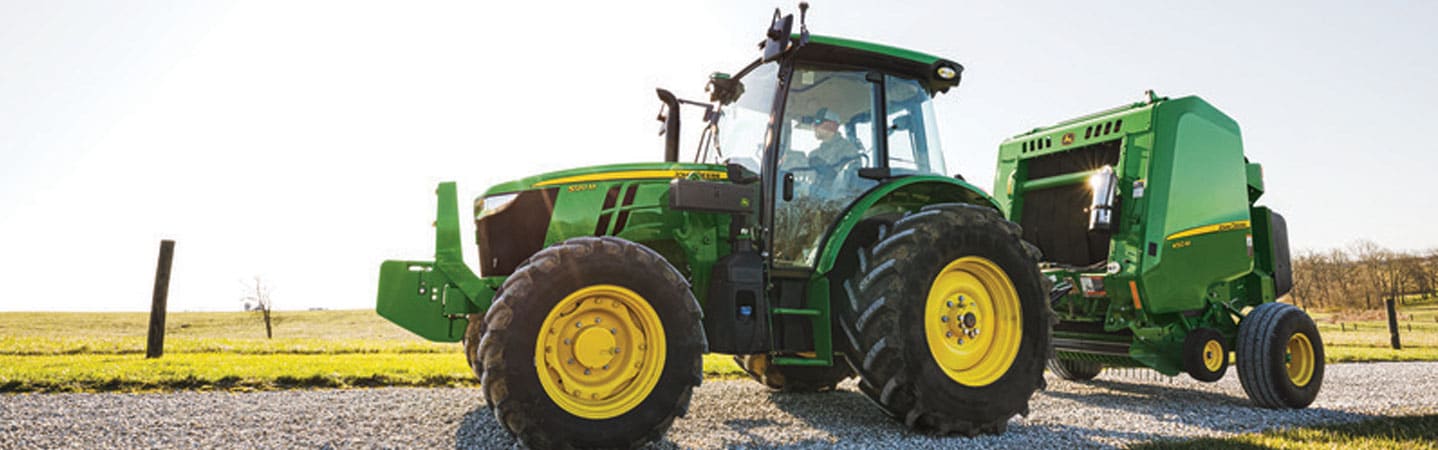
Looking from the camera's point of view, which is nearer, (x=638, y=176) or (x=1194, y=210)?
(x=638, y=176)

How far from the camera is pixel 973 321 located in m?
5.35

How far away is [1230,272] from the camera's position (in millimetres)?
8039

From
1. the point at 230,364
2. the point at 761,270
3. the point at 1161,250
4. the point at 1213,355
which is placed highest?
the point at 1161,250

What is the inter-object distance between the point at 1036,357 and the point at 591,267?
311 cm

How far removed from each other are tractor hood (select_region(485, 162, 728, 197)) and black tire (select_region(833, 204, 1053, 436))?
1132 mm

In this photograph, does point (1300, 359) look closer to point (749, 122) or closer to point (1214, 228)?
point (1214, 228)

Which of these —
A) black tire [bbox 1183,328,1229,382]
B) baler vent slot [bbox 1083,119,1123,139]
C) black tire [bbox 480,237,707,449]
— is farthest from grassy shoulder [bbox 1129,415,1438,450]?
baler vent slot [bbox 1083,119,1123,139]

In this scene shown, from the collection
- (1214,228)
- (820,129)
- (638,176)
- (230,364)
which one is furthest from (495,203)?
(1214,228)

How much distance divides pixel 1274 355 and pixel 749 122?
5.43 metres

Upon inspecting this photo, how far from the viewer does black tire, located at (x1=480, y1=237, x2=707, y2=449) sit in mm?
3904

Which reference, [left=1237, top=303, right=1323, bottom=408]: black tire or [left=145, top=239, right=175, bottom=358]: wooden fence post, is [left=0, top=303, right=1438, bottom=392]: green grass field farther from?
[left=1237, top=303, right=1323, bottom=408]: black tire

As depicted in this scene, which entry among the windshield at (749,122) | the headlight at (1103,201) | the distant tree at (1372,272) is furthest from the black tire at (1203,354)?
the distant tree at (1372,272)

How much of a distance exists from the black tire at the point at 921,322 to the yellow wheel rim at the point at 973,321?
56mm

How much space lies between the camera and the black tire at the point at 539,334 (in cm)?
390
